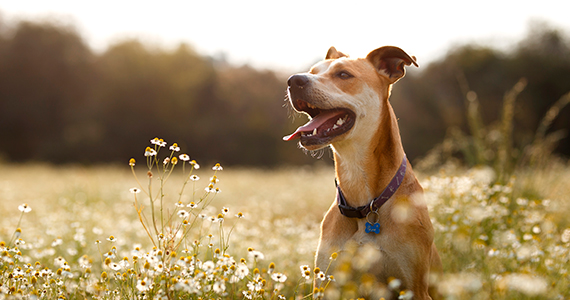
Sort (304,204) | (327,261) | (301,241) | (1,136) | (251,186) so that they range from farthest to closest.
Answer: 1. (1,136)
2. (251,186)
3. (304,204)
4. (301,241)
5. (327,261)

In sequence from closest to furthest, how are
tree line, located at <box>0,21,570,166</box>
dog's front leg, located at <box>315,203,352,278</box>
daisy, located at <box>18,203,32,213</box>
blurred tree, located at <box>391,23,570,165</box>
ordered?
daisy, located at <box>18,203,32,213</box> → dog's front leg, located at <box>315,203,352,278</box> → tree line, located at <box>0,21,570,166</box> → blurred tree, located at <box>391,23,570,165</box>

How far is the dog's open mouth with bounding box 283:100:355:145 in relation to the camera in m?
2.80

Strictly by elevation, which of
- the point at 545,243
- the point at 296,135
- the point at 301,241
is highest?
the point at 296,135

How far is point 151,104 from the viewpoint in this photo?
22.7m

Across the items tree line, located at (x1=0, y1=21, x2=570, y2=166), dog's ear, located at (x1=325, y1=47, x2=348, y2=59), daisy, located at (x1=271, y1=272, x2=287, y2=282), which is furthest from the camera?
tree line, located at (x1=0, y1=21, x2=570, y2=166)

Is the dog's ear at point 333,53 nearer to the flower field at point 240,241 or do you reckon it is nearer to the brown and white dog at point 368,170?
the brown and white dog at point 368,170

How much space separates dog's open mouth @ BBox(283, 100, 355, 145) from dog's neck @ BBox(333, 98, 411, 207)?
0.17m

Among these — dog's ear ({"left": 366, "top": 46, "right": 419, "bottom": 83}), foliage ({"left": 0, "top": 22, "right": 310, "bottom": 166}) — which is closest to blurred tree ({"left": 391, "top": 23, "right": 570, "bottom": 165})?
foliage ({"left": 0, "top": 22, "right": 310, "bottom": 166})

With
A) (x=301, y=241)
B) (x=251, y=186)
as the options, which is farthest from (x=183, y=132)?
(x=301, y=241)

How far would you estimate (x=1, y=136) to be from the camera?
858 inches

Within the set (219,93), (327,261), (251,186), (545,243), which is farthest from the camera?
(219,93)

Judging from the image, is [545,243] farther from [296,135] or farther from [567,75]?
[567,75]

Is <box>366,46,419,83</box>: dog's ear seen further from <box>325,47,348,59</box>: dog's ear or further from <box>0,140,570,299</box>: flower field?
<box>0,140,570,299</box>: flower field

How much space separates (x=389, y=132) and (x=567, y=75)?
27697mm
